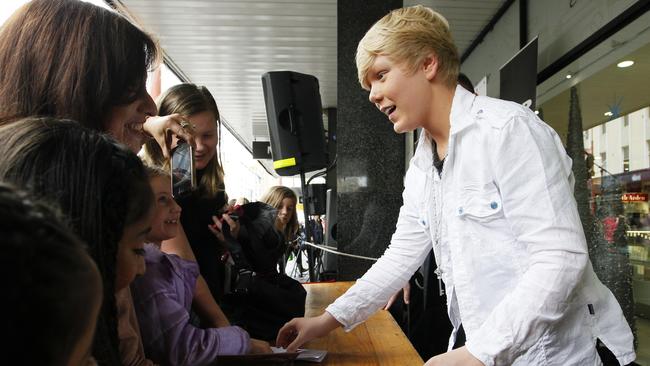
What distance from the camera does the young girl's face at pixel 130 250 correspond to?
74cm

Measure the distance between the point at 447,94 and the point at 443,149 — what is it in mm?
166

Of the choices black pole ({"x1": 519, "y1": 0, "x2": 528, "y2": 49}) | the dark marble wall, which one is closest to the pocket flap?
the dark marble wall

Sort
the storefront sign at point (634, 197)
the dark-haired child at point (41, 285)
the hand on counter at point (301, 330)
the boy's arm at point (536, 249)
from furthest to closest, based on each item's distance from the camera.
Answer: the storefront sign at point (634, 197), the hand on counter at point (301, 330), the boy's arm at point (536, 249), the dark-haired child at point (41, 285)

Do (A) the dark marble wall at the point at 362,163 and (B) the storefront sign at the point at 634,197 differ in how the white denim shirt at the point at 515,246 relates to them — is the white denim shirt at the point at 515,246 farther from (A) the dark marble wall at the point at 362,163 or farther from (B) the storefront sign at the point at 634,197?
(B) the storefront sign at the point at 634,197

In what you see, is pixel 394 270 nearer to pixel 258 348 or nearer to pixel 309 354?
pixel 309 354

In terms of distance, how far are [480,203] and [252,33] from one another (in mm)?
5424

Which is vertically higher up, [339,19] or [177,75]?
[177,75]

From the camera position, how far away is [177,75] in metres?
7.75

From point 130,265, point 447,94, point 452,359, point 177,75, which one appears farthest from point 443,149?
point 177,75

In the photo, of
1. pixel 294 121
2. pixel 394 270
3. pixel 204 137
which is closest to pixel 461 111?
pixel 394 270

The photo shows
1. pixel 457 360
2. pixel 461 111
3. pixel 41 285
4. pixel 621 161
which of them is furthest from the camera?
pixel 621 161

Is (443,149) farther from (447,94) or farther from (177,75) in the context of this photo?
(177,75)

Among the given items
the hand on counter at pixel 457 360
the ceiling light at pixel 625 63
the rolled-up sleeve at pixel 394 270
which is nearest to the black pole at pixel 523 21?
the ceiling light at pixel 625 63

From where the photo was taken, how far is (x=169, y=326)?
1099 millimetres
